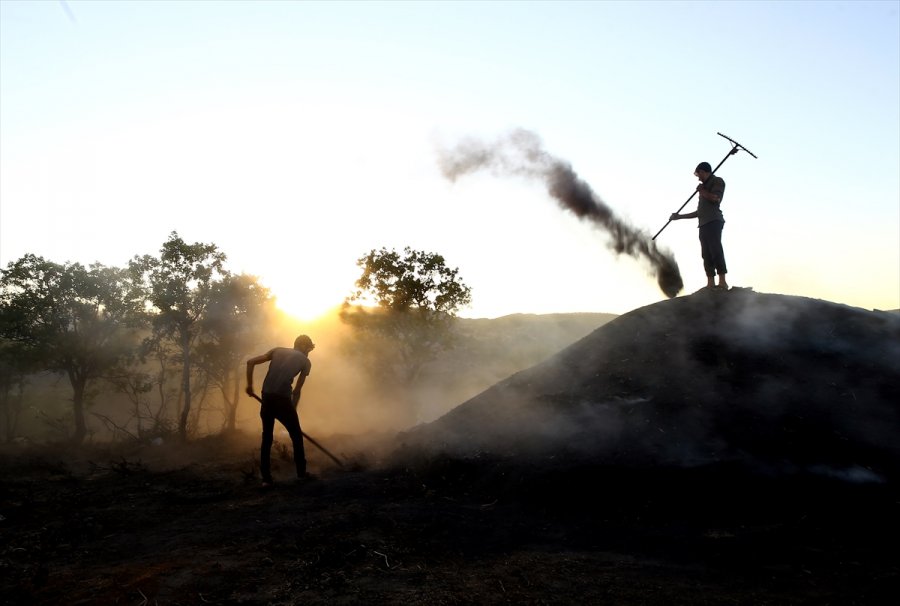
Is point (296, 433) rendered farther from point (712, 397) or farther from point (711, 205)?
point (711, 205)

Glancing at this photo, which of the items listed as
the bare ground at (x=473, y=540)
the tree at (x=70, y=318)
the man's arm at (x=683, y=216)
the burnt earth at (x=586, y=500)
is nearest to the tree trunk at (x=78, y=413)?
the tree at (x=70, y=318)

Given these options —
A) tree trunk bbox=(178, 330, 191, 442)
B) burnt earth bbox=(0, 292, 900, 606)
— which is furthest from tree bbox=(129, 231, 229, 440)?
A: burnt earth bbox=(0, 292, 900, 606)

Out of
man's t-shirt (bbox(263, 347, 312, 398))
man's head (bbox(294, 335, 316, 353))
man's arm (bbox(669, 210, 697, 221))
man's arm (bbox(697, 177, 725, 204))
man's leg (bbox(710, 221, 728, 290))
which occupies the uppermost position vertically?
man's arm (bbox(697, 177, 725, 204))

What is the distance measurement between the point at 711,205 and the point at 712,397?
3.29 meters

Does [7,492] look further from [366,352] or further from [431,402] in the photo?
[431,402]

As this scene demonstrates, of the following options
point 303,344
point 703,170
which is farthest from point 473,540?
point 703,170

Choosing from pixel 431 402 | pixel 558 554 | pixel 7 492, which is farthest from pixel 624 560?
pixel 431 402

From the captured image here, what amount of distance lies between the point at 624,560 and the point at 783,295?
7.26 meters

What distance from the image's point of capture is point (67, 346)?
62.6ft

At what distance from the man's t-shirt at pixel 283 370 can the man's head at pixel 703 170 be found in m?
6.94

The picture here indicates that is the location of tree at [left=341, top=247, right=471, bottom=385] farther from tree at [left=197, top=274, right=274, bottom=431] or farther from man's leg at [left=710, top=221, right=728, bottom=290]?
man's leg at [left=710, top=221, right=728, bottom=290]

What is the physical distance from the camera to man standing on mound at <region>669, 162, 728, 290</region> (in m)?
8.88

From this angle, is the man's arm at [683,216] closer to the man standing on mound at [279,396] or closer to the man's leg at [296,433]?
the man standing on mound at [279,396]

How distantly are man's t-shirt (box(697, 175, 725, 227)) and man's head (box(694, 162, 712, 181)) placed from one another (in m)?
0.11
